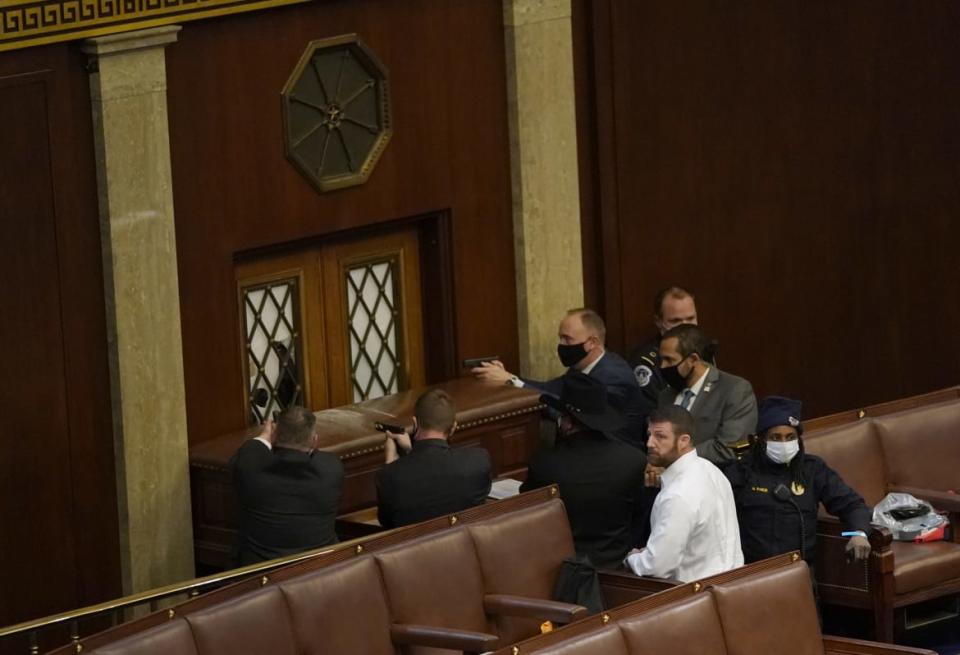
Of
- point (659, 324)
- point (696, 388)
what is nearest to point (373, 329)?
point (659, 324)

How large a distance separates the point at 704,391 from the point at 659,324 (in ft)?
4.40

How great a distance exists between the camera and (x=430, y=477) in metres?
9.52

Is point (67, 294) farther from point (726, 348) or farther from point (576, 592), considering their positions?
point (726, 348)

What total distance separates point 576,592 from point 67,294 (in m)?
2.82

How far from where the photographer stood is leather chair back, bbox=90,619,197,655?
25.7ft

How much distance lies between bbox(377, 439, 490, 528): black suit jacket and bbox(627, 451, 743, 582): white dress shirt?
806 millimetres

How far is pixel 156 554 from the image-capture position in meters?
10.6

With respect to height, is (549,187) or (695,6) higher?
(695,6)

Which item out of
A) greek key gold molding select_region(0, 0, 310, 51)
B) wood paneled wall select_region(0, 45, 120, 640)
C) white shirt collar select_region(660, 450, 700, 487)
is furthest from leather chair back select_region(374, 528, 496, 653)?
greek key gold molding select_region(0, 0, 310, 51)

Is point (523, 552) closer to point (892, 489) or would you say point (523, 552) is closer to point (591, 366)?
point (591, 366)

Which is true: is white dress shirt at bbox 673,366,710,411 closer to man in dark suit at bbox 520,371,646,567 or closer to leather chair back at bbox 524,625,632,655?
man in dark suit at bbox 520,371,646,567

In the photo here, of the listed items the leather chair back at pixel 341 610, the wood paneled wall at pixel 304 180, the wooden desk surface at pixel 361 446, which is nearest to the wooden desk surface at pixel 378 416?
the wooden desk surface at pixel 361 446

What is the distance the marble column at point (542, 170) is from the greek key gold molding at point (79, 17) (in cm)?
216

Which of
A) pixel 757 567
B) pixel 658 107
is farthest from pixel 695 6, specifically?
pixel 757 567
